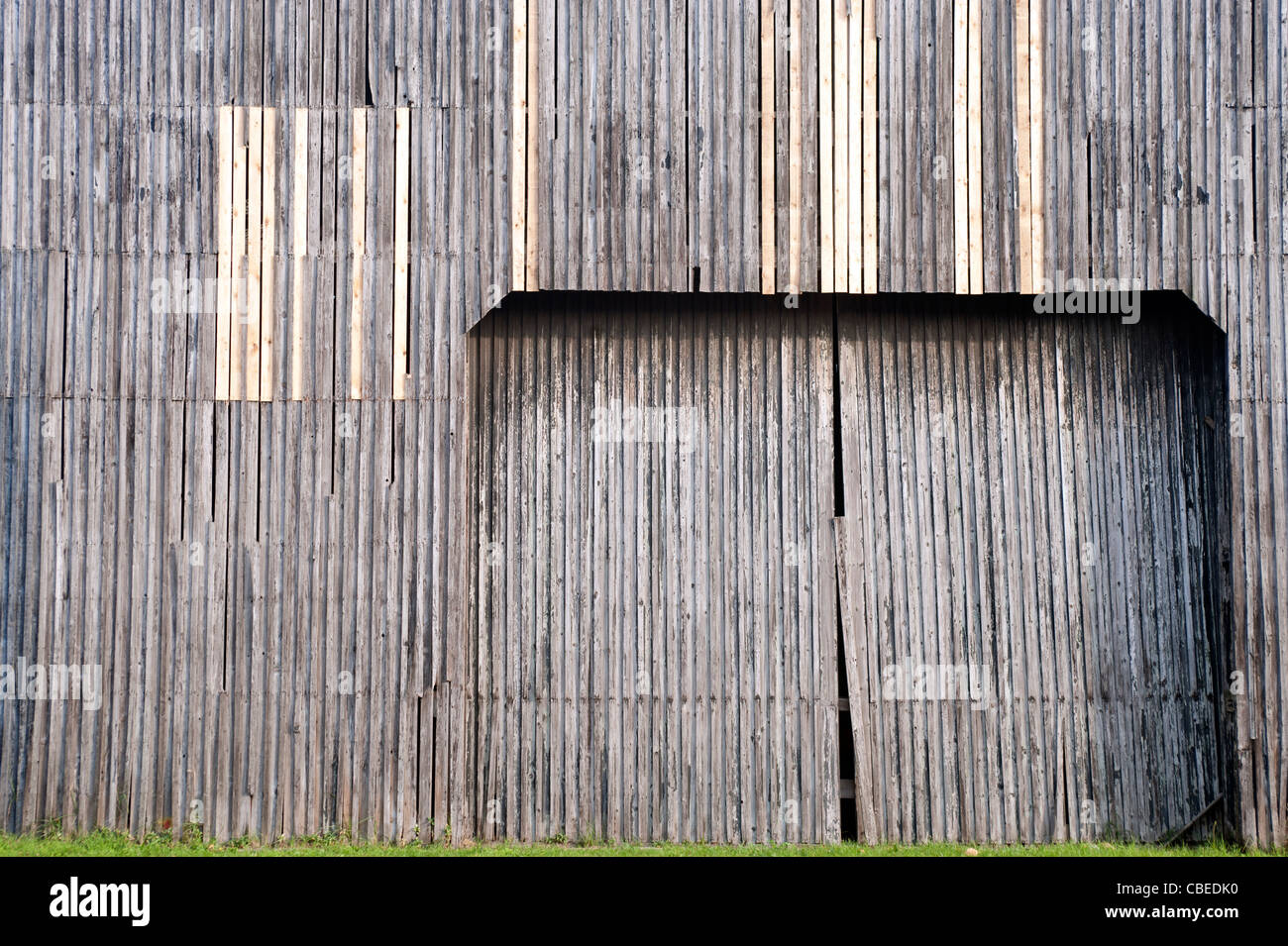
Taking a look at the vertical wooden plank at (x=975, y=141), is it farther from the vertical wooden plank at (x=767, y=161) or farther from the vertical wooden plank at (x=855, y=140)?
the vertical wooden plank at (x=767, y=161)

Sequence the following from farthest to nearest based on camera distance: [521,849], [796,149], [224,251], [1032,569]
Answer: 1. [1032,569]
2. [796,149]
3. [224,251]
4. [521,849]

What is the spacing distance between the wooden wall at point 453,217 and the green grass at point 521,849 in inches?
19.1

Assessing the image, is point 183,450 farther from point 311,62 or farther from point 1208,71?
point 1208,71

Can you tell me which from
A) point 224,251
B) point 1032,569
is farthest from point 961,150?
point 224,251

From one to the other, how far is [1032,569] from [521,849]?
17.3 feet

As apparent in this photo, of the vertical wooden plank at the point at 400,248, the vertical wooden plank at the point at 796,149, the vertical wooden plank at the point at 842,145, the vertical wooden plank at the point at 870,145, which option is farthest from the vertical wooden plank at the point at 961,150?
the vertical wooden plank at the point at 400,248

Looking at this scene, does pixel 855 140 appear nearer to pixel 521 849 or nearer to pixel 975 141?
pixel 975 141

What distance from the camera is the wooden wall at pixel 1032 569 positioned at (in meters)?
11.7

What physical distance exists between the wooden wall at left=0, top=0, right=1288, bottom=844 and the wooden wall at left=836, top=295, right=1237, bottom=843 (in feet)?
1.61

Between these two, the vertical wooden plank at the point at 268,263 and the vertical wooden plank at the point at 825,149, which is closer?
the vertical wooden plank at the point at 268,263

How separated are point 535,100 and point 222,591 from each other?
5.19 m

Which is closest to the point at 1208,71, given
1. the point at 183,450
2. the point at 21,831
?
the point at 183,450

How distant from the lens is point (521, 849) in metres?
11.2

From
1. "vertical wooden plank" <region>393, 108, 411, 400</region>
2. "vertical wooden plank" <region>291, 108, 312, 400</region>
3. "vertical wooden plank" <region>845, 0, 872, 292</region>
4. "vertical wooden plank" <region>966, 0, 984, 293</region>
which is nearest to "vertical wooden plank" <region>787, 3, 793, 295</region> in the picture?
"vertical wooden plank" <region>845, 0, 872, 292</region>
